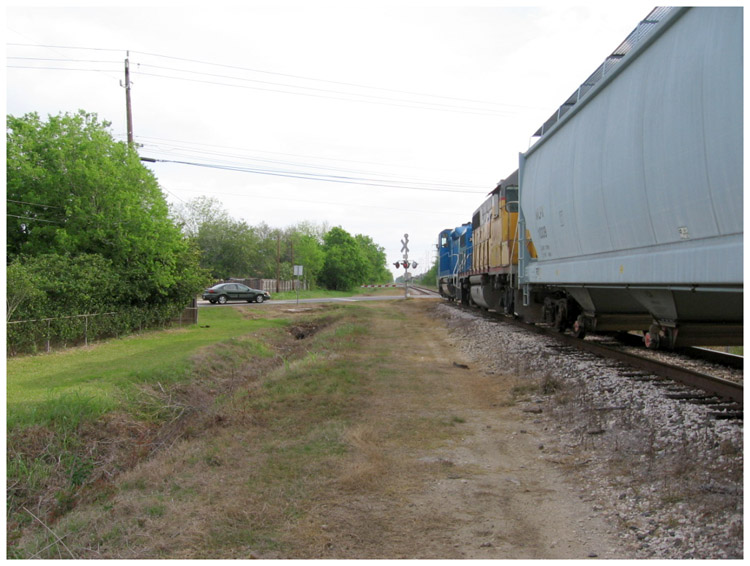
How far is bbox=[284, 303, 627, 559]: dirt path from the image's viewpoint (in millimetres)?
3449

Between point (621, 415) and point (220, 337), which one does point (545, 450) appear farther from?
point (220, 337)

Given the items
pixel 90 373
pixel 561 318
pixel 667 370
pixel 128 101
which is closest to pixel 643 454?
pixel 667 370

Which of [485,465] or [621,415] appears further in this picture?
[621,415]

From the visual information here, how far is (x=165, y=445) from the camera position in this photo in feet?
25.4

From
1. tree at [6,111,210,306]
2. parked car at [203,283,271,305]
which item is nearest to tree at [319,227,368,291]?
parked car at [203,283,271,305]

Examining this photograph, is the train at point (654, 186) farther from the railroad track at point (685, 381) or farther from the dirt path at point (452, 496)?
the dirt path at point (452, 496)

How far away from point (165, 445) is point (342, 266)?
75809mm

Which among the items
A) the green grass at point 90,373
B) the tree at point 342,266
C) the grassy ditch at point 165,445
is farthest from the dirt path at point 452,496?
the tree at point 342,266

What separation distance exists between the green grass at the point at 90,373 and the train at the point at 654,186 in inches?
333

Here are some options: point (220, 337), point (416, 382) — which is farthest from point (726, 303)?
point (220, 337)

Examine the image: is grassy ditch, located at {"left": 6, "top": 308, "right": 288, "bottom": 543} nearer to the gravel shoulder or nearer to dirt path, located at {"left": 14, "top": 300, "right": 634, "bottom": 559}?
the gravel shoulder

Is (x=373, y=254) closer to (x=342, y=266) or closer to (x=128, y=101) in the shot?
(x=342, y=266)

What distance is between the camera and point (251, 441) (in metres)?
5.88

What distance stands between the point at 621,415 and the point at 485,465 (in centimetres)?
211
